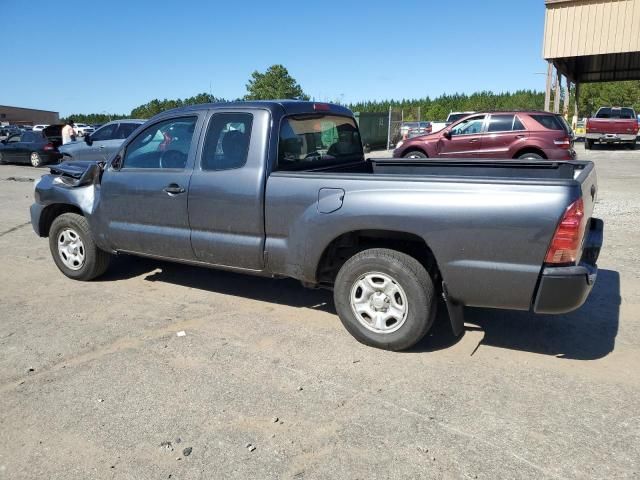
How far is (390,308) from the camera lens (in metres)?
3.84

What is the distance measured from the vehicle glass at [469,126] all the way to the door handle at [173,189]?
10.8m

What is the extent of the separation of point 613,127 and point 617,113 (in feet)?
3.14

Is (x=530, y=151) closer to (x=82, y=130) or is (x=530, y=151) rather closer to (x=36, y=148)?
(x=36, y=148)

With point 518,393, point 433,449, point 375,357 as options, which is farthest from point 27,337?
point 518,393

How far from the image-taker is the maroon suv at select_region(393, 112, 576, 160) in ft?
41.5

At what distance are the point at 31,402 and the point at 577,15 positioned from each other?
89.7ft

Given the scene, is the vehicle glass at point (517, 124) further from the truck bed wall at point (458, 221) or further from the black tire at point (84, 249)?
the black tire at point (84, 249)

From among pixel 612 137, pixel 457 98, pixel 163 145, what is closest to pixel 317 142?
pixel 163 145

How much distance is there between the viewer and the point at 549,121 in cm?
1287

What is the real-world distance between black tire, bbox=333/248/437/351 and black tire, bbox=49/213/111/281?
2.82 meters

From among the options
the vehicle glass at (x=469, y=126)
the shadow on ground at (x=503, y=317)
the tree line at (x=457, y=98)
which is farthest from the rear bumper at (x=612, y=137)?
the tree line at (x=457, y=98)

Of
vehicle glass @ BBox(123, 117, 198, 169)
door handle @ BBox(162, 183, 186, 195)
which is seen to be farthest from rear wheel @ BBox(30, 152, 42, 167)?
door handle @ BBox(162, 183, 186, 195)

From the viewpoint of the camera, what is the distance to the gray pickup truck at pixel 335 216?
3.31 m

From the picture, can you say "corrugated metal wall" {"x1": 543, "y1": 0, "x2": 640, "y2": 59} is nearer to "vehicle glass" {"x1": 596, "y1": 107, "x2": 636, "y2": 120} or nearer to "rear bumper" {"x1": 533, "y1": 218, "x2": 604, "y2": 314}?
"vehicle glass" {"x1": 596, "y1": 107, "x2": 636, "y2": 120}
